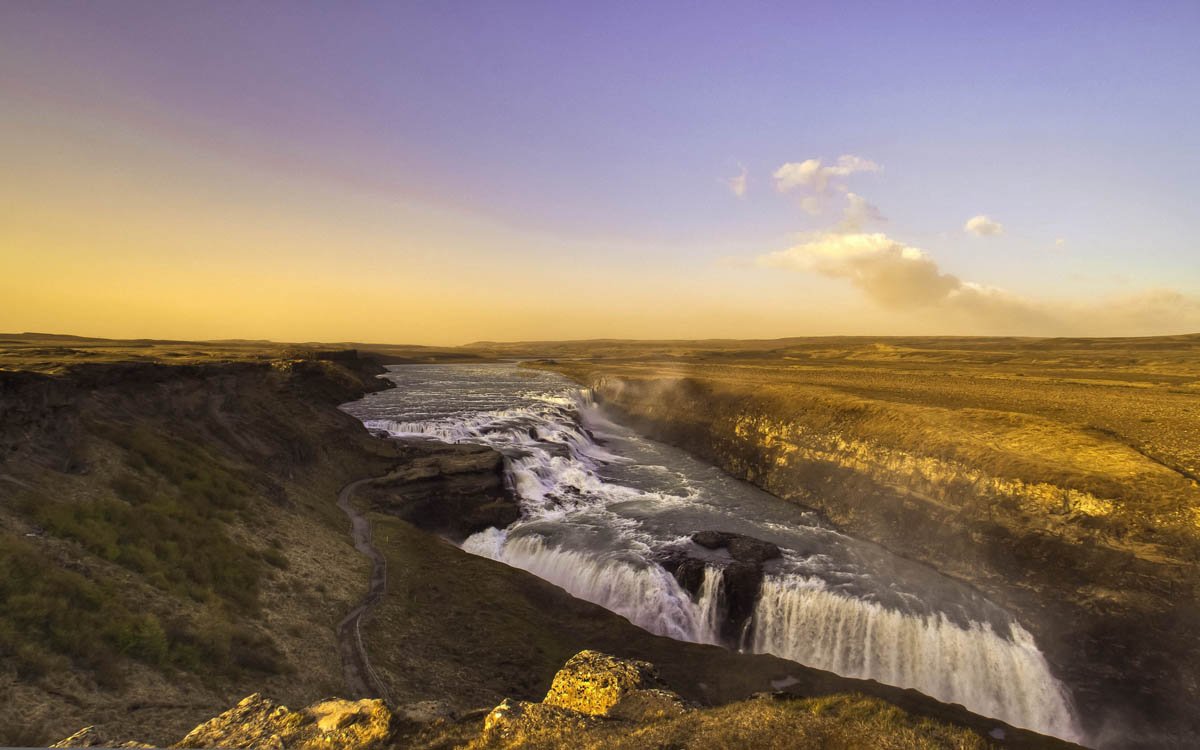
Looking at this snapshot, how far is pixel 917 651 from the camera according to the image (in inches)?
706

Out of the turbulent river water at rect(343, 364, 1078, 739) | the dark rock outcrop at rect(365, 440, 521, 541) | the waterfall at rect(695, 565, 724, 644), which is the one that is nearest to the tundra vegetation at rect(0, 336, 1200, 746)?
the dark rock outcrop at rect(365, 440, 521, 541)

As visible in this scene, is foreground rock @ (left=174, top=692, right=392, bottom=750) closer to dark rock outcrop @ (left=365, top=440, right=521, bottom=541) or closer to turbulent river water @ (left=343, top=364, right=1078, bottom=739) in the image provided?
turbulent river water @ (left=343, top=364, right=1078, bottom=739)

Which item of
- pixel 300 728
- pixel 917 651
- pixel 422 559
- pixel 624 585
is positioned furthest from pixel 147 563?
pixel 917 651

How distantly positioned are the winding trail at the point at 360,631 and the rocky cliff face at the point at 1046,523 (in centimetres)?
2227

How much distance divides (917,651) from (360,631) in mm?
19235

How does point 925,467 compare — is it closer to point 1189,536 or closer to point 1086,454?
point 1086,454

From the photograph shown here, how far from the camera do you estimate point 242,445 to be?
27109 millimetres

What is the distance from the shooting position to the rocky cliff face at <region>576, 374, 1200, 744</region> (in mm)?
16328

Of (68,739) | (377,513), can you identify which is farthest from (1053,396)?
(68,739)

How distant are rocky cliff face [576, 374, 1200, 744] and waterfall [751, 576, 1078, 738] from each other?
3.62 ft

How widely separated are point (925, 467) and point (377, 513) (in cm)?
3043

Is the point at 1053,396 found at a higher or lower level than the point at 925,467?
higher

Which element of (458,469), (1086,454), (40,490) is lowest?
(458,469)

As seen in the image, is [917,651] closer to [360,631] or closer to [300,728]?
[360,631]
